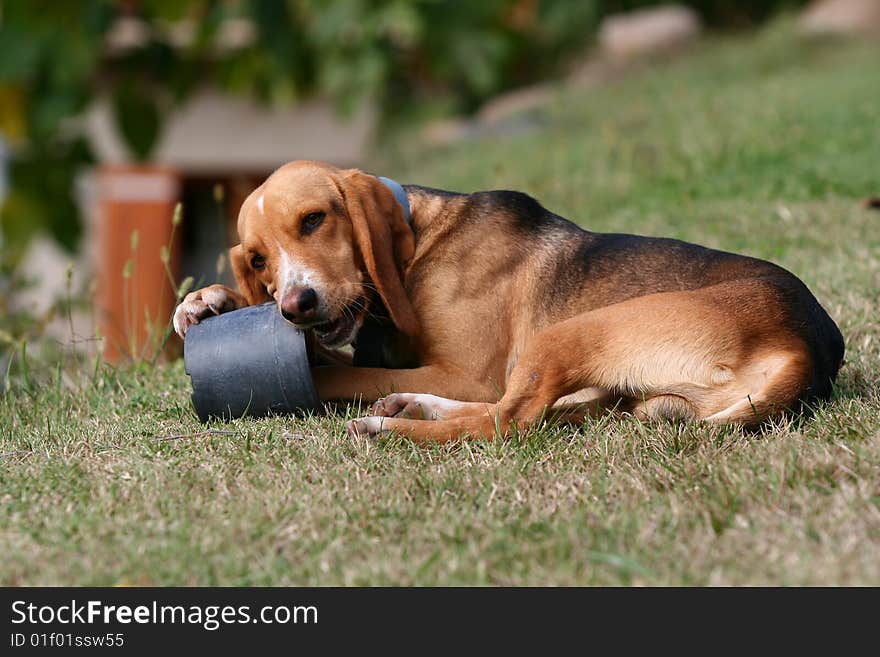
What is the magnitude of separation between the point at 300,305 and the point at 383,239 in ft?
1.53

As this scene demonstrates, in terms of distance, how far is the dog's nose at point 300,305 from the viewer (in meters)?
3.85

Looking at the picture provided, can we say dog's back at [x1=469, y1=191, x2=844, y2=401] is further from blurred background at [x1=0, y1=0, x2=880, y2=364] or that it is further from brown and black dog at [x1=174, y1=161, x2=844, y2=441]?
blurred background at [x1=0, y1=0, x2=880, y2=364]

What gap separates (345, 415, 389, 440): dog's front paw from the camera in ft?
12.3

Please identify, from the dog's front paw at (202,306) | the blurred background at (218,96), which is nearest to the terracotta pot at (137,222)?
the blurred background at (218,96)

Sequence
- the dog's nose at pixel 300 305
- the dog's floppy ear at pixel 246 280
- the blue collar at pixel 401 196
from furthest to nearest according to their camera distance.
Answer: the blue collar at pixel 401 196 < the dog's floppy ear at pixel 246 280 < the dog's nose at pixel 300 305

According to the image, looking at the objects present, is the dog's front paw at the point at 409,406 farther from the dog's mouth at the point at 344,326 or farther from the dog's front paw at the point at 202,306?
the dog's front paw at the point at 202,306

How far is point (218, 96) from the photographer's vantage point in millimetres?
14156

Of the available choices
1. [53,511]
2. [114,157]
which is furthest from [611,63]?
[53,511]

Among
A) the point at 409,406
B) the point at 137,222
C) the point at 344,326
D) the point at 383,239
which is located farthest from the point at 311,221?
the point at 137,222

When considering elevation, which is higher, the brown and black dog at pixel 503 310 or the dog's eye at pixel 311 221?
the dog's eye at pixel 311 221

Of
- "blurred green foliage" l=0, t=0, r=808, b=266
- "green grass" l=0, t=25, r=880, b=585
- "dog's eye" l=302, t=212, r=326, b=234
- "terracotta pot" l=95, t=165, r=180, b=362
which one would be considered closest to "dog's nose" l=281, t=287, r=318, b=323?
"dog's eye" l=302, t=212, r=326, b=234

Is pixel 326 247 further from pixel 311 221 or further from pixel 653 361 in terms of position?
pixel 653 361

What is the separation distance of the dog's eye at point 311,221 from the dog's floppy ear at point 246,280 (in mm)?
311

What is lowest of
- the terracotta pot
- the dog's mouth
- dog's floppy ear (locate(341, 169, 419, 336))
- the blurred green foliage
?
the terracotta pot
